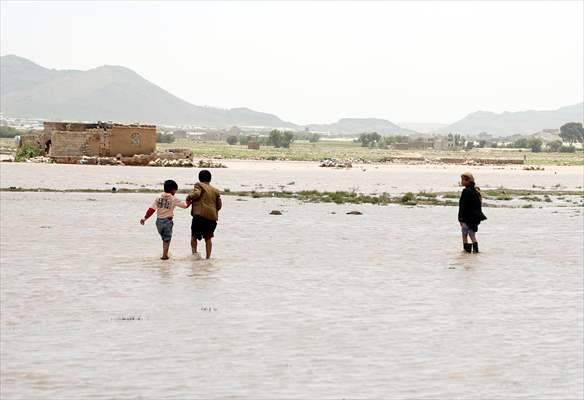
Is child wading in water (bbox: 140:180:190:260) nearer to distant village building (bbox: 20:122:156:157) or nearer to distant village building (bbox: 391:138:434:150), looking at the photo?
distant village building (bbox: 20:122:156:157)

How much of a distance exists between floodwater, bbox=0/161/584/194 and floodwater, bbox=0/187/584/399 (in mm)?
21193

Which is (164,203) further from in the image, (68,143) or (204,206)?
(68,143)

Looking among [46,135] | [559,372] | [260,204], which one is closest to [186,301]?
[559,372]

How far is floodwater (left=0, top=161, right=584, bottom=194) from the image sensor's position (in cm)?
4266

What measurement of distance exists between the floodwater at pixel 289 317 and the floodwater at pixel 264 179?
21.2 meters

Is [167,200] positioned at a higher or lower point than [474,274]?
higher

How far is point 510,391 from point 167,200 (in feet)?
27.7

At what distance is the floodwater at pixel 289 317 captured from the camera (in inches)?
317

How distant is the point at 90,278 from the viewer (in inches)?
546

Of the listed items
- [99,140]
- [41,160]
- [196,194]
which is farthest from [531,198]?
[41,160]

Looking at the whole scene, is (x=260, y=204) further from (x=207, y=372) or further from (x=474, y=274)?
(x=207, y=372)

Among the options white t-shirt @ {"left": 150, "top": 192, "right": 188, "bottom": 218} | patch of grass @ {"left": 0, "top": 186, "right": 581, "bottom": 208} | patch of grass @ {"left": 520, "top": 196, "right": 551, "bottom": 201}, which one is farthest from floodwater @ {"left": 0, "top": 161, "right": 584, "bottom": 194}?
white t-shirt @ {"left": 150, "top": 192, "right": 188, "bottom": 218}

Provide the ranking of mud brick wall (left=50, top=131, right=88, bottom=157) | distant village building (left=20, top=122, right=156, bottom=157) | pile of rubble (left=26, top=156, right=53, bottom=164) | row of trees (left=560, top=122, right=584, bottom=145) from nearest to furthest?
1. distant village building (left=20, top=122, right=156, bottom=157)
2. mud brick wall (left=50, top=131, right=88, bottom=157)
3. pile of rubble (left=26, top=156, right=53, bottom=164)
4. row of trees (left=560, top=122, right=584, bottom=145)

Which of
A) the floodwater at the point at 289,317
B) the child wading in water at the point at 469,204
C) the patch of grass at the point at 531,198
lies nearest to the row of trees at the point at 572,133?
Result: the patch of grass at the point at 531,198
